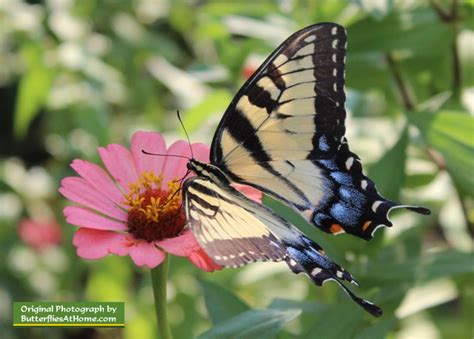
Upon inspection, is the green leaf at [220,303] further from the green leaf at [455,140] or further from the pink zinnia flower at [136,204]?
the green leaf at [455,140]

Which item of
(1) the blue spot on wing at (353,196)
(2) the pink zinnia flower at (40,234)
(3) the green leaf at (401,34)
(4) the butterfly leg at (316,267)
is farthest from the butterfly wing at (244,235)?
(2) the pink zinnia flower at (40,234)

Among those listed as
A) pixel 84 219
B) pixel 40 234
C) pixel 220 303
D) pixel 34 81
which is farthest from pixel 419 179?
pixel 40 234

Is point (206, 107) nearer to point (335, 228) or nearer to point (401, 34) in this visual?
point (401, 34)

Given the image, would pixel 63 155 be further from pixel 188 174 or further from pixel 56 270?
pixel 188 174

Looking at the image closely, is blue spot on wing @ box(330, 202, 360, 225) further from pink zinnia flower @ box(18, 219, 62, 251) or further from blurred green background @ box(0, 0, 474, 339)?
pink zinnia flower @ box(18, 219, 62, 251)

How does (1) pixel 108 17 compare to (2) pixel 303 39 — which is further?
(1) pixel 108 17

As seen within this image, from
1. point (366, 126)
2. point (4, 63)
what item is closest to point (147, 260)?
point (366, 126)

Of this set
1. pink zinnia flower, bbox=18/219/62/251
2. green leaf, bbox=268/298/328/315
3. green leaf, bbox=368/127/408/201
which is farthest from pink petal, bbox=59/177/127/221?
pink zinnia flower, bbox=18/219/62/251
